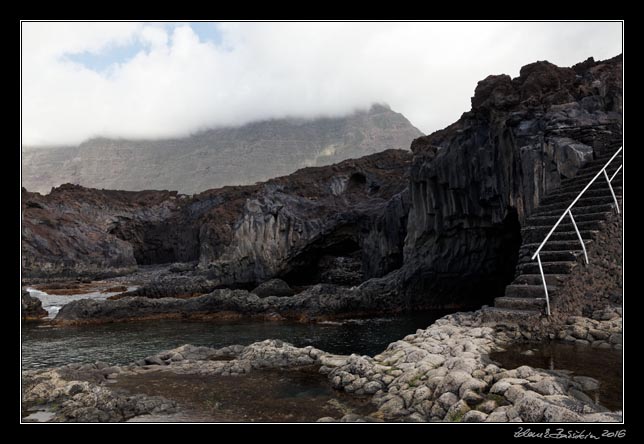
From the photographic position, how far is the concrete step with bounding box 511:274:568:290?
12070 mm

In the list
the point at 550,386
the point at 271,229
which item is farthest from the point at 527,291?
the point at 271,229

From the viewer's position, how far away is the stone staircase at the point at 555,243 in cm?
1220

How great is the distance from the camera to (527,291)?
12594mm

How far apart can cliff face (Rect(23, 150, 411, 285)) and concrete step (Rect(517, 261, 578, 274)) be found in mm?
22595

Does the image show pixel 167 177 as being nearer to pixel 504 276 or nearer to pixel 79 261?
pixel 79 261

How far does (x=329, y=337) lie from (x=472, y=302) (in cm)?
1236

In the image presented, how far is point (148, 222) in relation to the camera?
89000mm

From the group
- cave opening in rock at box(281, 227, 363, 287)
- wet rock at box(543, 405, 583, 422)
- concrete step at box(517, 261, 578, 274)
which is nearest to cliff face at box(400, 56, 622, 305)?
concrete step at box(517, 261, 578, 274)

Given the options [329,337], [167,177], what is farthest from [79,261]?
[167,177]

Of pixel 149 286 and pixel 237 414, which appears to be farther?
pixel 149 286

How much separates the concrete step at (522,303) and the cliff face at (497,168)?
6.73 m

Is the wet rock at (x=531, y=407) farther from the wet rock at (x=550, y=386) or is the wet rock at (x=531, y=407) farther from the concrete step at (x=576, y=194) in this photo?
the concrete step at (x=576, y=194)

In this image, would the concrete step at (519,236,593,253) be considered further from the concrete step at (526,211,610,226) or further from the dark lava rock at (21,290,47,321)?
the dark lava rock at (21,290,47,321)

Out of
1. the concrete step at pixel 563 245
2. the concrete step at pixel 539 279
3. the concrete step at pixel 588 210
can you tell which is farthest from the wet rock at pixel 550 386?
the concrete step at pixel 588 210
